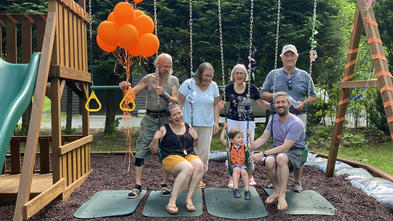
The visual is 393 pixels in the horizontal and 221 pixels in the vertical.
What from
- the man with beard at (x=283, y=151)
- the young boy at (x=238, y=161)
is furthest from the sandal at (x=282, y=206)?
the young boy at (x=238, y=161)

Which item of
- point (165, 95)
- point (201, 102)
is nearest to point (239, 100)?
point (201, 102)

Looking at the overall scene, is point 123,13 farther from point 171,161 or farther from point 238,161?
point 238,161

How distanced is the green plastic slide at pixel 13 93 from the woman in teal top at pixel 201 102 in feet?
5.37

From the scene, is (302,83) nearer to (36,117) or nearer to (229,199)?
(229,199)

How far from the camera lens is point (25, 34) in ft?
13.2

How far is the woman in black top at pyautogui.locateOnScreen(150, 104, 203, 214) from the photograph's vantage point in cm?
335

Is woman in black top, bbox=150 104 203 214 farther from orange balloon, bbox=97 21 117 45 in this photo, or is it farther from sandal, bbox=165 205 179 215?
orange balloon, bbox=97 21 117 45

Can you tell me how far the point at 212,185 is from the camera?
438cm

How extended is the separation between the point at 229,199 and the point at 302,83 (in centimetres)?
163

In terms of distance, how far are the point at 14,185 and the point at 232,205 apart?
105 inches

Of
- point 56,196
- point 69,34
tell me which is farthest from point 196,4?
point 56,196

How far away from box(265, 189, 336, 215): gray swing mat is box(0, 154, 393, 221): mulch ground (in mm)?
74

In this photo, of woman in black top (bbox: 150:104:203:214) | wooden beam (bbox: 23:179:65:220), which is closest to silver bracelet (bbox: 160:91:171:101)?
woman in black top (bbox: 150:104:203:214)

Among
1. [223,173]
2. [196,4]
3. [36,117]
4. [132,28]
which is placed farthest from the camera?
[196,4]
